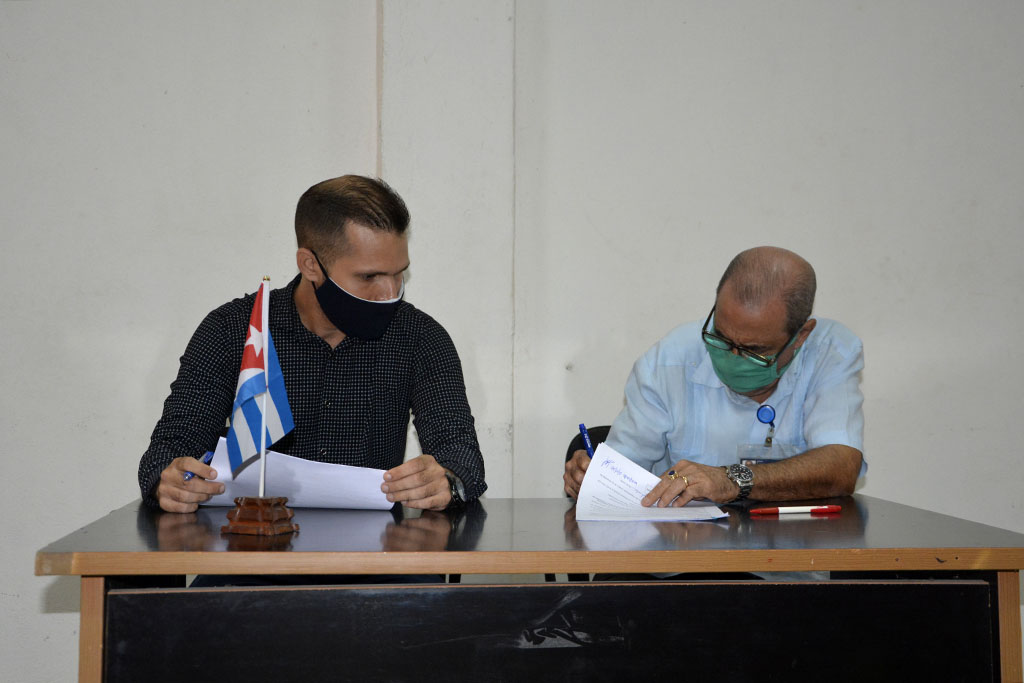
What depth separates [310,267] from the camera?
2.39 meters

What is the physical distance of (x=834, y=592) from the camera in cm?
154

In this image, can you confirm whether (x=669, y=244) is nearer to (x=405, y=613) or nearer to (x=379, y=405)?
(x=379, y=405)

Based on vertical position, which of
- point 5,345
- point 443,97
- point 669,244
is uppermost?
point 443,97

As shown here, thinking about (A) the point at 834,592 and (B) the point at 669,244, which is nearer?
(A) the point at 834,592

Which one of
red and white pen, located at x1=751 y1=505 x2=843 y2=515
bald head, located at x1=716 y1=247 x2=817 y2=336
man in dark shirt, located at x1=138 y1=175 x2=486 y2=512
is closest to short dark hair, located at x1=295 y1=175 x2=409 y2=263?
man in dark shirt, located at x1=138 y1=175 x2=486 y2=512

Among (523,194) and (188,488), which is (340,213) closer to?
(188,488)

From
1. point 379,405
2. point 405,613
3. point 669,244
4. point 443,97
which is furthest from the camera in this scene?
point 669,244

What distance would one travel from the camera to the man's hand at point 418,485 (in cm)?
192

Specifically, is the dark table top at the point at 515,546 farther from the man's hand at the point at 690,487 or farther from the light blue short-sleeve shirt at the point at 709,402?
the light blue short-sleeve shirt at the point at 709,402

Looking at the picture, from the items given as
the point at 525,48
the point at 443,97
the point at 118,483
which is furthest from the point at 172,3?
the point at 118,483

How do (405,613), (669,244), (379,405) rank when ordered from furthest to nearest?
(669,244) < (379,405) < (405,613)

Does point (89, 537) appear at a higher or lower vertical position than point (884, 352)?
lower

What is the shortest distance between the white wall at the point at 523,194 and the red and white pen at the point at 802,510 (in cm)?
148

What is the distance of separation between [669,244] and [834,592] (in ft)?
6.91
